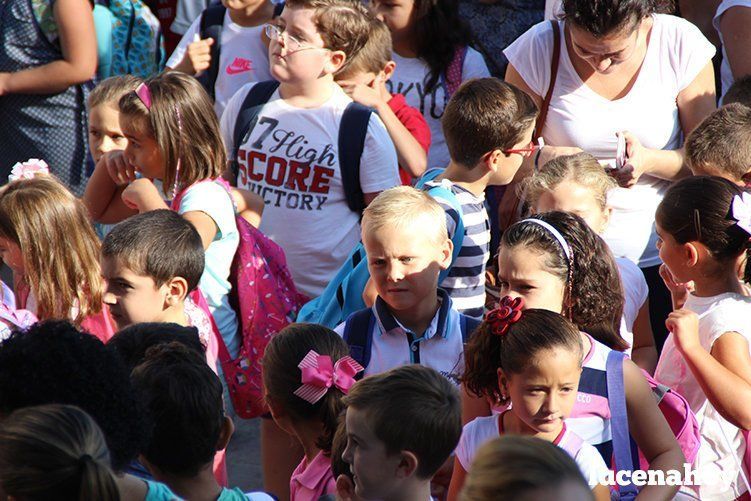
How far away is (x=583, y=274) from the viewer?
3123mm

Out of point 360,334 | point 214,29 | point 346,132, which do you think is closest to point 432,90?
point 346,132

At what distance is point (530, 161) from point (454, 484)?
5.74 ft

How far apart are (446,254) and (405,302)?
10.6 inches

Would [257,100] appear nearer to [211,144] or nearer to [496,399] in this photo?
[211,144]

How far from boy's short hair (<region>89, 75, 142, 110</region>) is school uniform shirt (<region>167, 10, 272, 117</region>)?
0.86 metres

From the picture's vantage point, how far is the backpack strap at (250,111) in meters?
4.41

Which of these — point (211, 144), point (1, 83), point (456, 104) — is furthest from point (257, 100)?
point (1, 83)

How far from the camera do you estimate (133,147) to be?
396 cm

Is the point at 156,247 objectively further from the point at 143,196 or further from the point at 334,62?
the point at 334,62

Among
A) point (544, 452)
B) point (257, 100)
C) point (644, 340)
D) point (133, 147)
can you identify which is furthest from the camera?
point (257, 100)

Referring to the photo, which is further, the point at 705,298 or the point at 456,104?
the point at 456,104

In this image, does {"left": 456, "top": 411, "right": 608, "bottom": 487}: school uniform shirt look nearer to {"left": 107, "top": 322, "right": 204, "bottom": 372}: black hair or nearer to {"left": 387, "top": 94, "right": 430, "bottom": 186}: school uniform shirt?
{"left": 107, "top": 322, "right": 204, "bottom": 372}: black hair

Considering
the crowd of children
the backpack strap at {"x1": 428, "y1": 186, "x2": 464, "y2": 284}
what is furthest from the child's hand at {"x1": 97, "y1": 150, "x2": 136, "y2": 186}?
the backpack strap at {"x1": 428, "y1": 186, "x2": 464, "y2": 284}

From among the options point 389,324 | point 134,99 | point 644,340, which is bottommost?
point 644,340
